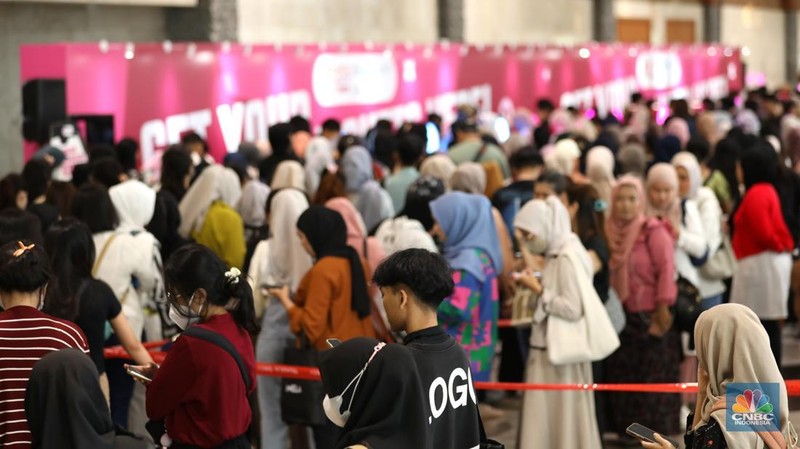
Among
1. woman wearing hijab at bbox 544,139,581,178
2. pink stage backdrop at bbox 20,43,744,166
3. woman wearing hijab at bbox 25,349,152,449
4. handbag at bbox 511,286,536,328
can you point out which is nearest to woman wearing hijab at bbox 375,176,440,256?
handbag at bbox 511,286,536,328

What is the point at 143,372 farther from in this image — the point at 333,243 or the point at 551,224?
the point at 551,224

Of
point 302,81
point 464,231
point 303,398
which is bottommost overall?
point 303,398

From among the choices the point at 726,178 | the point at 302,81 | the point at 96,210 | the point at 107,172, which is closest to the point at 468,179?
the point at 107,172

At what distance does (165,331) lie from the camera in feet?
22.9

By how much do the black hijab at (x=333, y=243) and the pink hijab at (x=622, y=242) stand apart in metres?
1.67

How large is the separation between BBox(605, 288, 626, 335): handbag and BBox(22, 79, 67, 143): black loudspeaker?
21.5 ft

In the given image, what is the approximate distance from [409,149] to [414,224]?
2661mm

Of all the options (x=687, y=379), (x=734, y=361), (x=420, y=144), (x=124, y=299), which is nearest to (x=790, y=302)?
(x=687, y=379)

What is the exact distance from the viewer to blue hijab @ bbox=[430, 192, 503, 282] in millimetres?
6855

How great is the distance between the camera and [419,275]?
3861 mm

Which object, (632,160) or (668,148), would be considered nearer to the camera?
(632,160)

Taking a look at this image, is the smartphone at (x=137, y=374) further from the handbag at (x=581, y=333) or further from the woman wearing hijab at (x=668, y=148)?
the woman wearing hijab at (x=668, y=148)

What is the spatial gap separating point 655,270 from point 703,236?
2.61 feet

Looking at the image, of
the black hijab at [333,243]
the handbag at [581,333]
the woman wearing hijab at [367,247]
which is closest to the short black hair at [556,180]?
the handbag at [581,333]
